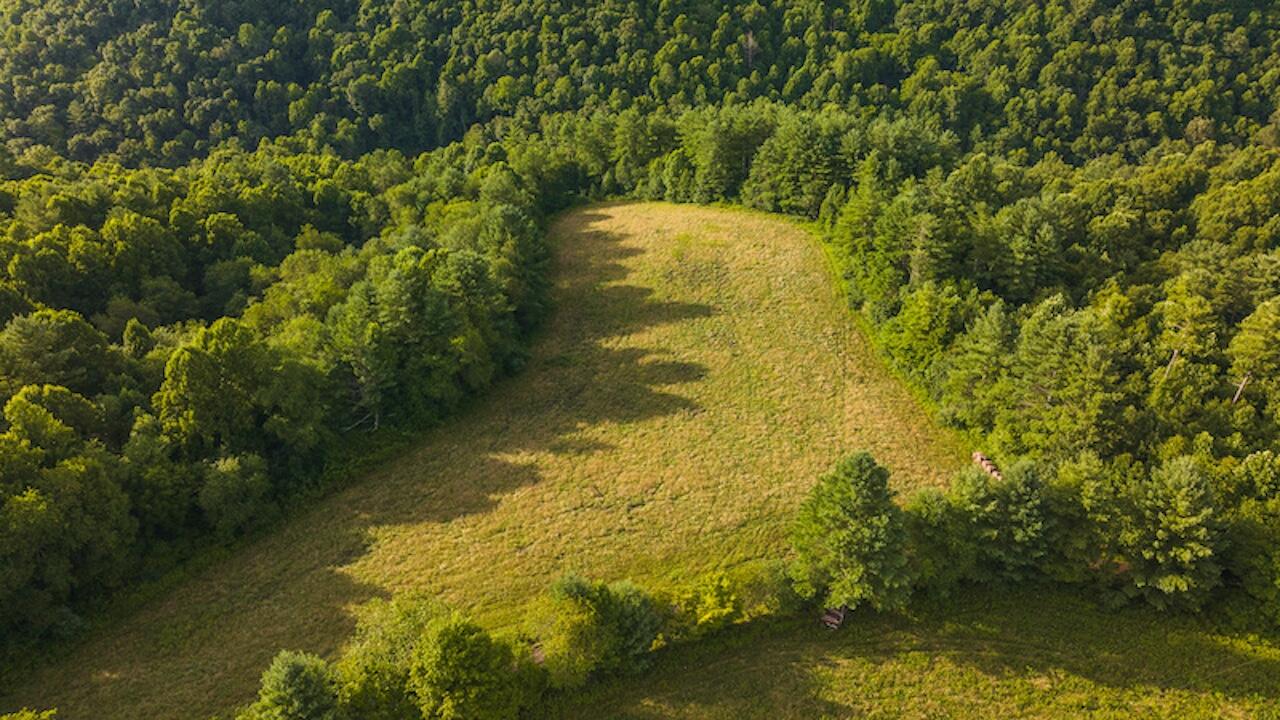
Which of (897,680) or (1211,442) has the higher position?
(1211,442)

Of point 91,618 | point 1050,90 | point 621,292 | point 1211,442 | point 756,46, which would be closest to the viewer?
point 91,618

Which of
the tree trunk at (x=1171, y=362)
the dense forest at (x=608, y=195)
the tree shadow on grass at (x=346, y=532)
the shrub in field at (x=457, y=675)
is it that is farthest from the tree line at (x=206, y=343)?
the tree trunk at (x=1171, y=362)

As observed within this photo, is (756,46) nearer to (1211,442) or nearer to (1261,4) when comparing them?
(1261,4)

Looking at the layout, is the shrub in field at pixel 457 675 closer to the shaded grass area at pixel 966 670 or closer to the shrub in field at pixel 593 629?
the shrub in field at pixel 593 629

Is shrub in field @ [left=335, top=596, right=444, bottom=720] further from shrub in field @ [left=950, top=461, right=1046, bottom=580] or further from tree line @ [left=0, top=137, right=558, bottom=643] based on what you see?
shrub in field @ [left=950, top=461, right=1046, bottom=580]

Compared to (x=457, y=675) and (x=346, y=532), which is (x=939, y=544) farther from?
(x=346, y=532)

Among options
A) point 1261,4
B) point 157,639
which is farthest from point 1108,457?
point 1261,4
